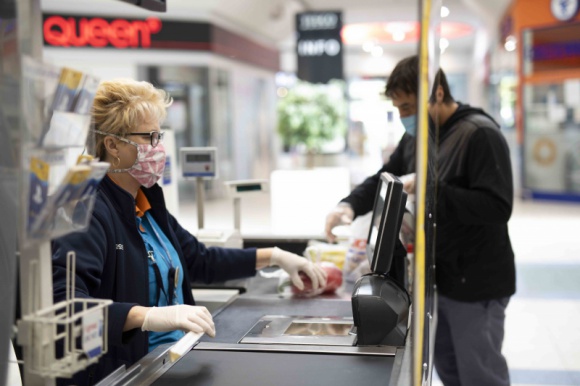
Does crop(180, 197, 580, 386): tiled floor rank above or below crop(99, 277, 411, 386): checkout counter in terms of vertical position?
below

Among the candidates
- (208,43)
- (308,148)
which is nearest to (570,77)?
(308,148)

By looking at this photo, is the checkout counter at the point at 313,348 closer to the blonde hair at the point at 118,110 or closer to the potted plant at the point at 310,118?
the blonde hair at the point at 118,110

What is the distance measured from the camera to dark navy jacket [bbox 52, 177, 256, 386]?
1638 millimetres

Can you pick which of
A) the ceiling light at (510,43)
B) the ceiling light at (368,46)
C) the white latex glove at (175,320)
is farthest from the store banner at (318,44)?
the ceiling light at (368,46)

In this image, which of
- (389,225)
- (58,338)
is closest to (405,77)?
(389,225)

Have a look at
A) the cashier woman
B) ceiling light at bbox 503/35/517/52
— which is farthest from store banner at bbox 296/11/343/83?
the cashier woman

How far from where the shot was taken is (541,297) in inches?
238

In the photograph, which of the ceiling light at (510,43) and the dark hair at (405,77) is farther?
the ceiling light at (510,43)

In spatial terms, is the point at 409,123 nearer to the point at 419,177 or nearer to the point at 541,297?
the point at 419,177

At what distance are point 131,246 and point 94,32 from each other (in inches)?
429

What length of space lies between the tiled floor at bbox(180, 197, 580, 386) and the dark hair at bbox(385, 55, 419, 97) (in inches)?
45.0

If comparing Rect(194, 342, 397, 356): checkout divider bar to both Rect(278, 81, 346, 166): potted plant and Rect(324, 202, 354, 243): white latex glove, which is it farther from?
Rect(278, 81, 346, 166): potted plant

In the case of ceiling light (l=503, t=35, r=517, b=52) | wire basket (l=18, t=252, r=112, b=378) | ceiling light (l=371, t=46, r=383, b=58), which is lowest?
wire basket (l=18, t=252, r=112, b=378)

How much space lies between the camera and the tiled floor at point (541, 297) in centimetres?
434
